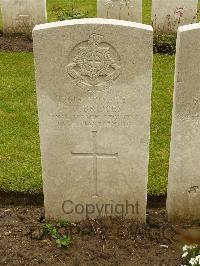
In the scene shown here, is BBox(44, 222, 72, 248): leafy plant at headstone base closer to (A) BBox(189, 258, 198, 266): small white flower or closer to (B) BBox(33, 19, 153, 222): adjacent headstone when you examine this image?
(B) BBox(33, 19, 153, 222): adjacent headstone

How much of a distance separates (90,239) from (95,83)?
1384mm

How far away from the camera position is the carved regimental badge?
3988 mm

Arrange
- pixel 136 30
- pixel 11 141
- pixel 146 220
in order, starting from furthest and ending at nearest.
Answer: pixel 11 141 → pixel 146 220 → pixel 136 30

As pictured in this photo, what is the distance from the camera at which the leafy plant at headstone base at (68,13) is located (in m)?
10.2

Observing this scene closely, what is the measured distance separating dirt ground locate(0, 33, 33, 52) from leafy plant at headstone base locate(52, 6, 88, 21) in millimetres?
1062

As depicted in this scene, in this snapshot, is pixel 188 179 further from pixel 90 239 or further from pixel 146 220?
pixel 90 239

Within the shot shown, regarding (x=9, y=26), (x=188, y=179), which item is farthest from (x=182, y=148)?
(x=9, y=26)

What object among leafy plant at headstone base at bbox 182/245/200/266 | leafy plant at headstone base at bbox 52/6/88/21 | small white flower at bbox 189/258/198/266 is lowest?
leafy plant at headstone base at bbox 182/245/200/266

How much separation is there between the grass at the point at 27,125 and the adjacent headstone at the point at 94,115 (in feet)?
2.50

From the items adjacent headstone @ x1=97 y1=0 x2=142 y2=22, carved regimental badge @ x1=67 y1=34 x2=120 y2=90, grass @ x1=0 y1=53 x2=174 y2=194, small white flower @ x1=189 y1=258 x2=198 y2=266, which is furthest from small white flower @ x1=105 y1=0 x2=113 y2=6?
small white flower @ x1=189 y1=258 x2=198 y2=266

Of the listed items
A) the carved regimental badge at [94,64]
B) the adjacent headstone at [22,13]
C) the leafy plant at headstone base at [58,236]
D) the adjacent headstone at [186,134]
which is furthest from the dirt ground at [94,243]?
the adjacent headstone at [22,13]

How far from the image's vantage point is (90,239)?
454 cm

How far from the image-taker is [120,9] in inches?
372

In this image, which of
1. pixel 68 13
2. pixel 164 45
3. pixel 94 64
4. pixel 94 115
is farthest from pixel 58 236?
pixel 68 13
